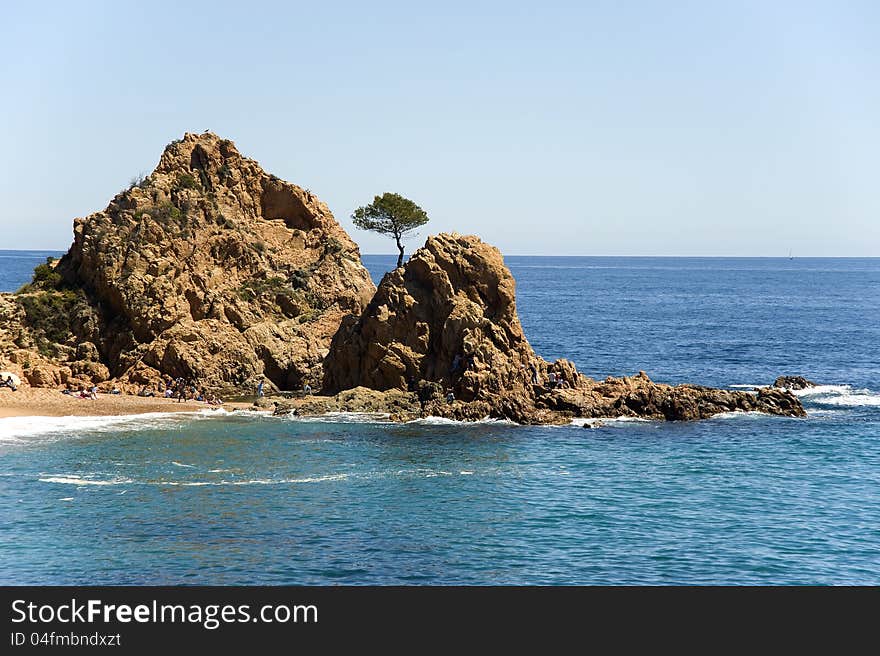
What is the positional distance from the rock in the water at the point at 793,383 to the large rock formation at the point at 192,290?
39420 mm

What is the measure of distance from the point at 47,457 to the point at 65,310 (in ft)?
96.6

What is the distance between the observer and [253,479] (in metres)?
51.5

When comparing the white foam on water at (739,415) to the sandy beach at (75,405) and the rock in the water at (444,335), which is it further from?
the sandy beach at (75,405)

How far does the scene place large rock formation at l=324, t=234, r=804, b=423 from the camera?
70000mm

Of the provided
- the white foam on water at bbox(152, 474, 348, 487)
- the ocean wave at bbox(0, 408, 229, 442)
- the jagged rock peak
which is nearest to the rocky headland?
the jagged rock peak

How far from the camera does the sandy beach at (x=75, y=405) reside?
6781 cm

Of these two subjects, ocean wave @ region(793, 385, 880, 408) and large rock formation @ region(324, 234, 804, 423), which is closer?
large rock formation @ region(324, 234, 804, 423)

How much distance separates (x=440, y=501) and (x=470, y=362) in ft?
75.9

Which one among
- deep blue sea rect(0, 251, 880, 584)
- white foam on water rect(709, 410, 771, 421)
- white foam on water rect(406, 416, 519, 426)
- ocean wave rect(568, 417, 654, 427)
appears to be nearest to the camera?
deep blue sea rect(0, 251, 880, 584)

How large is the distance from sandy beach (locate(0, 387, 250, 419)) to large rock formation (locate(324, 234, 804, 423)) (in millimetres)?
11536

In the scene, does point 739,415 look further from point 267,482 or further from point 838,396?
point 267,482

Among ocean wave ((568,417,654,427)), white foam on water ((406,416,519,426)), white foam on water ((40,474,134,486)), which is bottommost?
white foam on water ((40,474,134,486))

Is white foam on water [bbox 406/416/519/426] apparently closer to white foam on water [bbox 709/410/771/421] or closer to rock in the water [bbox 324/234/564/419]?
rock in the water [bbox 324/234/564/419]
